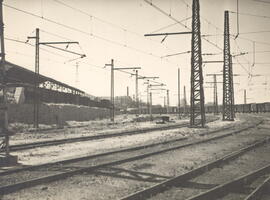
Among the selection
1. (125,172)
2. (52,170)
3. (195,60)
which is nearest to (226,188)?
(125,172)

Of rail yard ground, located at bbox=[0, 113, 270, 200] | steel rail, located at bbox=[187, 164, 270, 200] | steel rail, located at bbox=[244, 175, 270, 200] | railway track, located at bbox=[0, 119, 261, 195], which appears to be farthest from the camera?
railway track, located at bbox=[0, 119, 261, 195]

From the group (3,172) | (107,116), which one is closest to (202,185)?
(3,172)

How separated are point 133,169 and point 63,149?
21.1 ft

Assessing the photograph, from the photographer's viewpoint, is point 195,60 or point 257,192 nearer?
point 257,192

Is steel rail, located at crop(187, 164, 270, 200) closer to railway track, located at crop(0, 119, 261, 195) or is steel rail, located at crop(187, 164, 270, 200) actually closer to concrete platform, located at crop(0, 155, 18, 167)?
railway track, located at crop(0, 119, 261, 195)

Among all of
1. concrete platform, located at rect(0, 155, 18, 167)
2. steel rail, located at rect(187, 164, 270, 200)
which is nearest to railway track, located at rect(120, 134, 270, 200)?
steel rail, located at rect(187, 164, 270, 200)

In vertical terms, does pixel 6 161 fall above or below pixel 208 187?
above

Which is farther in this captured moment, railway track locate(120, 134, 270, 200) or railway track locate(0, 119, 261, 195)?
railway track locate(0, 119, 261, 195)

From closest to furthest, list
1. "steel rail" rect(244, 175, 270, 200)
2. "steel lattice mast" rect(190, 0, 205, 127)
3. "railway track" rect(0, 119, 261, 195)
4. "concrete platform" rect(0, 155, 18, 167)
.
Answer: "steel rail" rect(244, 175, 270, 200), "railway track" rect(0, 119, 261, 195), "concrete platform" rect(0, 155, 18, 167), "steel lattice mast" rect(190, 0, 205, 127)

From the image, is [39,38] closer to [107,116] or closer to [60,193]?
[60,193]

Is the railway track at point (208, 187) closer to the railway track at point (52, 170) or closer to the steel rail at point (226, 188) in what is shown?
the steel rail at point (226, 188)

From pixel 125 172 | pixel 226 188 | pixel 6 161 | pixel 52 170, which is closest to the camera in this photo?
pixel 226 188

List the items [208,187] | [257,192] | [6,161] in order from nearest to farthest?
[257,192], [208,187], [6,161]

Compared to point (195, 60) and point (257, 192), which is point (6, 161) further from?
point (195, 60)
